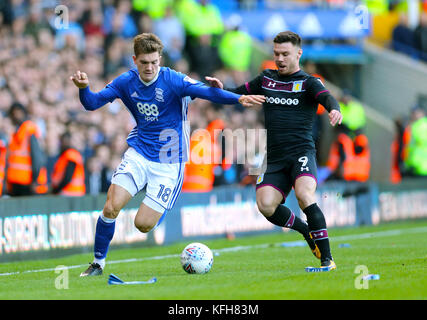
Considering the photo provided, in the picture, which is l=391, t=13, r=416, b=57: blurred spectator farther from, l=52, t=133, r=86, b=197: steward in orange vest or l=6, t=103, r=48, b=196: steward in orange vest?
l=6, t=103, r=48, b=196: steward in orange vest

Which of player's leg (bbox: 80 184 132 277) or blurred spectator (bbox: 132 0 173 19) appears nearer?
player's leg (bbox: 80 184 132 277)

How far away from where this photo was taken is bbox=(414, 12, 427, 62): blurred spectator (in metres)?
26.2

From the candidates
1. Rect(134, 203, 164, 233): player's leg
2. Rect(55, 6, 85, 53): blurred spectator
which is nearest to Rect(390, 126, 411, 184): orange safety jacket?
Rect(55, 6, 85, 53): blurred spectator

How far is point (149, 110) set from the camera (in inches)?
385

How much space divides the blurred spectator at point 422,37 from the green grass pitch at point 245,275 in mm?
12694

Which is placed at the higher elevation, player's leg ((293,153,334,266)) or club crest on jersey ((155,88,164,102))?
club crest on jersey ((155,88,164,102))

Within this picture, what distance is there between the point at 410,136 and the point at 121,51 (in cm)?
752

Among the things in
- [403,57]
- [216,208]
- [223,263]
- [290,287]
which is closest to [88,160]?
[216,208]

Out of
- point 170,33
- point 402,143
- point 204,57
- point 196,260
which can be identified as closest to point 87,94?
point 196,260

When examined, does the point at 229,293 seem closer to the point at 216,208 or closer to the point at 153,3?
the point at 216,208

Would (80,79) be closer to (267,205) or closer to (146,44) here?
(146,44)

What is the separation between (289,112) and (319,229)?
4.55 ft

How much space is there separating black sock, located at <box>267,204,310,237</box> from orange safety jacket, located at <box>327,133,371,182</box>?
1017 cm
